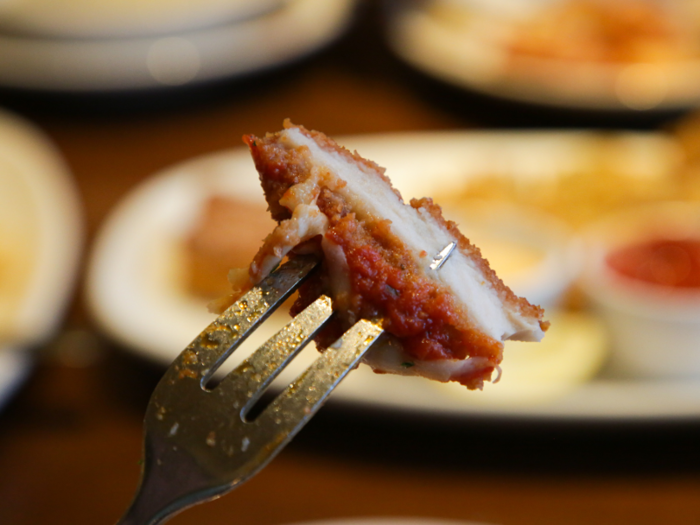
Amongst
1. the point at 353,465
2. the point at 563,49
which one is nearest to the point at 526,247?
the point at 353,465

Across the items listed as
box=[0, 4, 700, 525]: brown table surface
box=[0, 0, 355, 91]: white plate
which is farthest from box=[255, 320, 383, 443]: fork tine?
box=[0, 0, 355, 91]: white plate

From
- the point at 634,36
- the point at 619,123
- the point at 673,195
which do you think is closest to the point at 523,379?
the point at 673,195

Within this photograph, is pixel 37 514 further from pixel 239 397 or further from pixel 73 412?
pixel 239 397

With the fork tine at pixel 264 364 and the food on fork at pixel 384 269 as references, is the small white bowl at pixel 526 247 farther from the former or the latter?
the fork tine at pixel 264 364

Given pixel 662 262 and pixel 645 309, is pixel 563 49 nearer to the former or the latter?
pixel 662 262

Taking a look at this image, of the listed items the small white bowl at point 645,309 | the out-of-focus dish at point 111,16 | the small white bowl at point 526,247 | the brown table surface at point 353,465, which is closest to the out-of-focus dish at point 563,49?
the out-of-focus dish at point 111,16

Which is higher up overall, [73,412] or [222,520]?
[73,412]
